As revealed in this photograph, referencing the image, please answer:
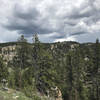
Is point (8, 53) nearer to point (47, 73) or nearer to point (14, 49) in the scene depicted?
point (14, 49)

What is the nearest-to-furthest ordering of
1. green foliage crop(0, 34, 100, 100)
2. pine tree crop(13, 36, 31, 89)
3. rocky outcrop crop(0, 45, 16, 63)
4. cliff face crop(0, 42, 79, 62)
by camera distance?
green foliage crop(0, 34, 100, 100)
pine tree crop(13, 36, 31, 89)
cliff face crop(0, 42, 79, 62)
rocky outcrop crop(0, 45, 16, 63)

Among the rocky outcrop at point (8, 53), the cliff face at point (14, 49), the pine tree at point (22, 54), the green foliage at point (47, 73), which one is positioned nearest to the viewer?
the green foliage at point (47, 73)

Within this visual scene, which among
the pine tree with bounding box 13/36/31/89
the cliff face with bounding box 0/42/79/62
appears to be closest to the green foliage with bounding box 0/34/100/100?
the pine tree with bounding box 13/36/31/89

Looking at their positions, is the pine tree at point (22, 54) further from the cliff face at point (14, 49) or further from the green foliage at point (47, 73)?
the cliff face at point (14, 49)

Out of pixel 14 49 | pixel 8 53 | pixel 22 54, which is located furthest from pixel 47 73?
pixel 8 53

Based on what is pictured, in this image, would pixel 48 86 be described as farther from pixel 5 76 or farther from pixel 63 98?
pixel 5 76

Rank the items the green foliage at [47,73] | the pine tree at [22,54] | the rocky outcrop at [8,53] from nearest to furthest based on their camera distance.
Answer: the green foliage at [47,73] < the pine tree at [22,54] < the rocky outcrop at [8,53]

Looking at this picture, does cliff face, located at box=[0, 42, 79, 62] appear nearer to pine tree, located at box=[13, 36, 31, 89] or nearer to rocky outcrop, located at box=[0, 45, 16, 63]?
rocky outcrop, located at box=[0, 45, 16, 63]

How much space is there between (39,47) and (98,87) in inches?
671

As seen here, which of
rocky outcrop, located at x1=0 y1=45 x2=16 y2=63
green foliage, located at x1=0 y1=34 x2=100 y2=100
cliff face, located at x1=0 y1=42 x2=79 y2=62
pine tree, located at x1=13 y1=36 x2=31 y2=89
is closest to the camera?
green foliage, located at x1=0 y1=34 x2=100 y2=100

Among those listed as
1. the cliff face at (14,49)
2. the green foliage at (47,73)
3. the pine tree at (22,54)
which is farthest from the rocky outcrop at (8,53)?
the green foliage at (47,73)

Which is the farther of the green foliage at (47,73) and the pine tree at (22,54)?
the pine tree at (22,54)

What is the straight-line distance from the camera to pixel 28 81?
98.8 feet

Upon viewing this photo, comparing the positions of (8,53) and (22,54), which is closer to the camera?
(22,54)
